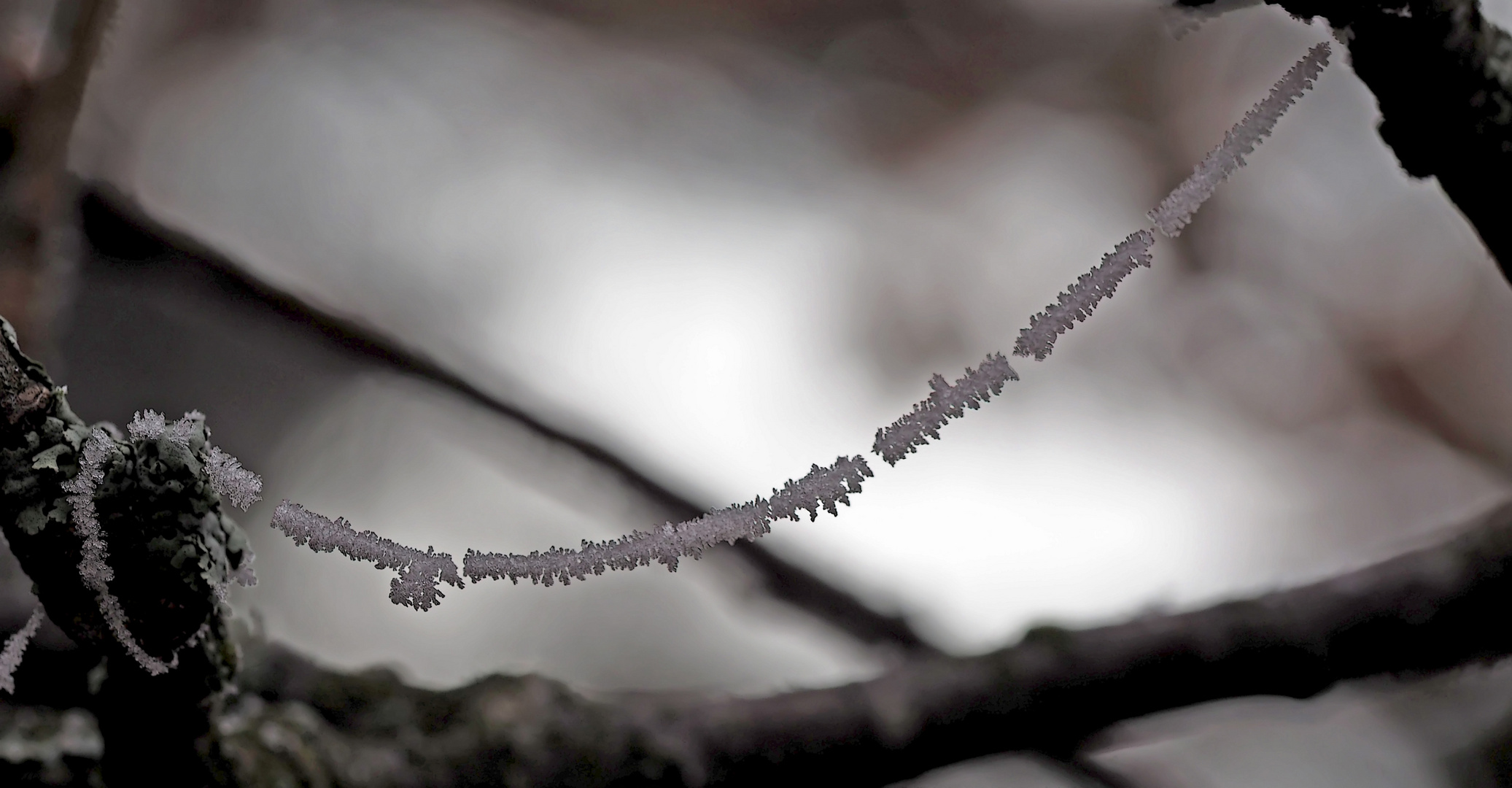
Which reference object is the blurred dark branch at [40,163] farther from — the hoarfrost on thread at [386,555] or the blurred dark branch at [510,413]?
the hoarfrost on thread at [386,555]

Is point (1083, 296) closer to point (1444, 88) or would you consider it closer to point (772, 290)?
point (1444, 88)

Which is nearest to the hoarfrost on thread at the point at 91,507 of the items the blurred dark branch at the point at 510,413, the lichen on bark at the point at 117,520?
the lichen on bark at the point at 117,520

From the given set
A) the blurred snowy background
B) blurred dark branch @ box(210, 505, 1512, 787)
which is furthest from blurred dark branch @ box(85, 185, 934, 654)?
blurred dark branch @ box(210, 505, 1512, 787)

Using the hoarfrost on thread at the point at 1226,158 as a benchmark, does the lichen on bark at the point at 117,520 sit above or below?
below

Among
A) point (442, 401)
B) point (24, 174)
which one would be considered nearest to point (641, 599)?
point (442, 401)

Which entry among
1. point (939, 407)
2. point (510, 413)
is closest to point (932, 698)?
point (939, 407)

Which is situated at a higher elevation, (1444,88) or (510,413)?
(1444,88)
